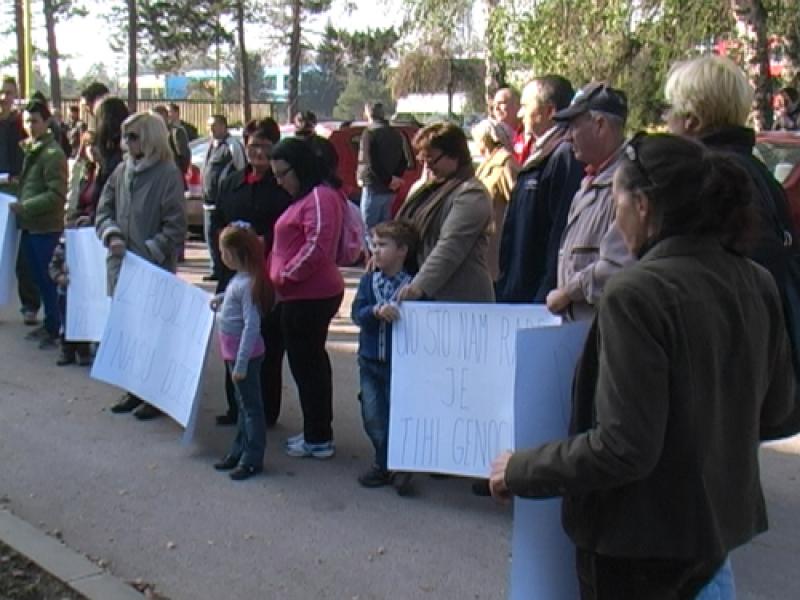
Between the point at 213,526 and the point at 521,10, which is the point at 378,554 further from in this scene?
the point at 521,10

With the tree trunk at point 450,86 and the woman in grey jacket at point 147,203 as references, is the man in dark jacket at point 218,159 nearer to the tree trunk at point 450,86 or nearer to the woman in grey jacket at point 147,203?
the woman in grey jacket at point 147,203

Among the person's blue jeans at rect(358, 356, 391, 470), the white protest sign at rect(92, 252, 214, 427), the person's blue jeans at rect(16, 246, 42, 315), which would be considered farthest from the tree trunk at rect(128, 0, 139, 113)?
the person's blue jeans at rect(358, 356, 391, 470)

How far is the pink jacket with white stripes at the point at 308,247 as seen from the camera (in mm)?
5742

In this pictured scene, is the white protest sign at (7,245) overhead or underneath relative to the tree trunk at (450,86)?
underneath

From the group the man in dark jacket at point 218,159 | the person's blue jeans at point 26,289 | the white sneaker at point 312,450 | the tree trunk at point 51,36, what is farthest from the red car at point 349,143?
the tree trunk at point 51,36

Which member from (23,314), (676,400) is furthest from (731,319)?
(23,314)

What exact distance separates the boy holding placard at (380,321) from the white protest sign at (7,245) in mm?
4464

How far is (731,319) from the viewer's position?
229cm

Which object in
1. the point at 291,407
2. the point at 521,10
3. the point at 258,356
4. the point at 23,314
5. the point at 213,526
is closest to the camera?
the point at 213,526

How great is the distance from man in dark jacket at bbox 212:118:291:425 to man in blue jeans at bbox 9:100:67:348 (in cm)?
258

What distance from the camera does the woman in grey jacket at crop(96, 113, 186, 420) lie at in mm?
6801

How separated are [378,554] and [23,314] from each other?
5995mm

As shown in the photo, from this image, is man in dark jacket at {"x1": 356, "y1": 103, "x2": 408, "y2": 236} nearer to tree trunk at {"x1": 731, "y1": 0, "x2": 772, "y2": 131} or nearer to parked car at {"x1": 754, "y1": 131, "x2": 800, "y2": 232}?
parked car at {"x1": 754, "y1": 131, "x2": 800, "y2": 232}

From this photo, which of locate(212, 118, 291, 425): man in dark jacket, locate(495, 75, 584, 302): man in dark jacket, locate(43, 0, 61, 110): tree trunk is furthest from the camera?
locate(43, 0, 61, 110): tree trunk
